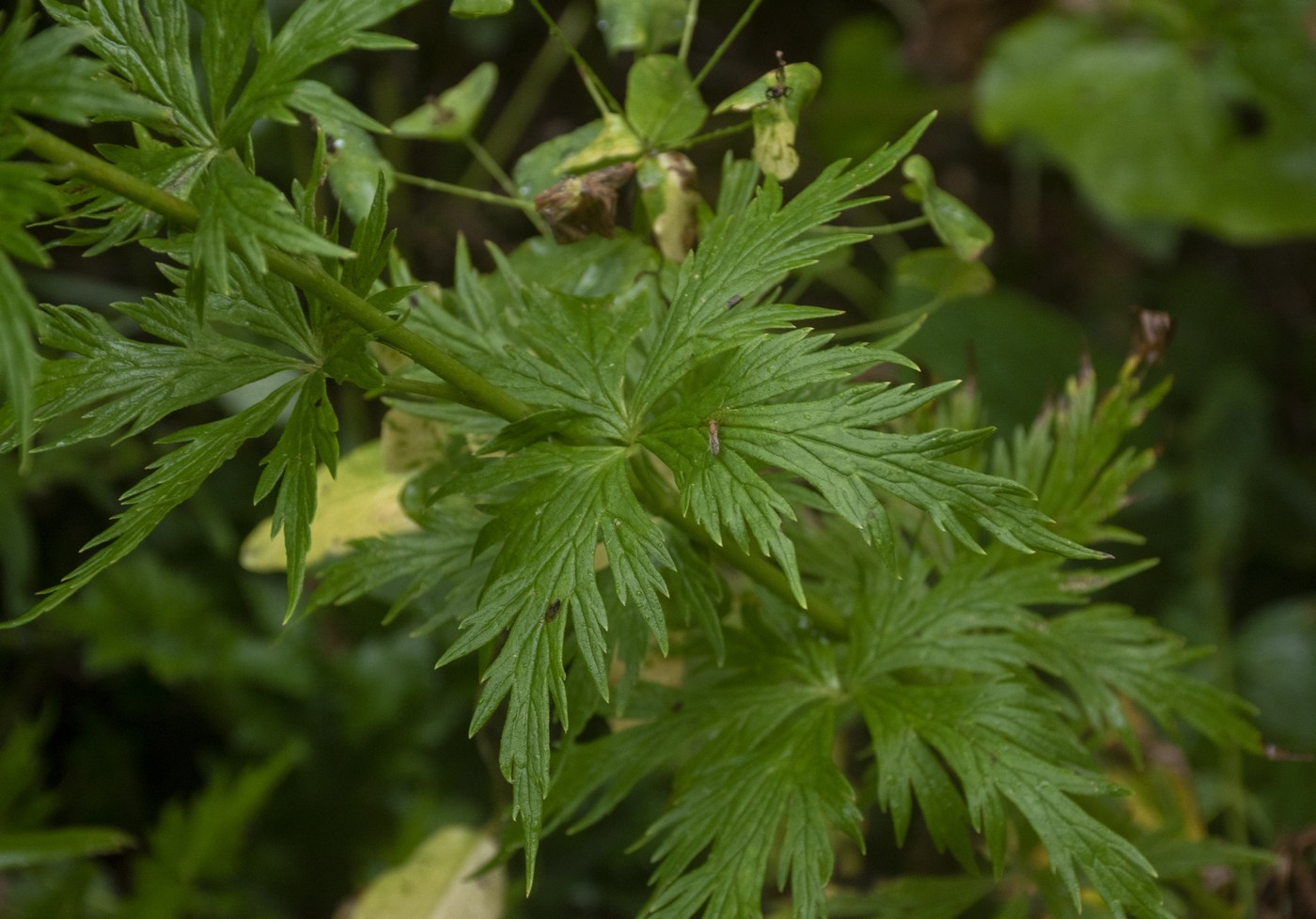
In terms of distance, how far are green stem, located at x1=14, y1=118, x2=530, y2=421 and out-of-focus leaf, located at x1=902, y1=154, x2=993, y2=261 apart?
1.09 feet

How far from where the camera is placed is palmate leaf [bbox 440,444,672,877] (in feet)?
1.89

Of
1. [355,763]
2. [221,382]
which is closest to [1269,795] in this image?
[355,763]

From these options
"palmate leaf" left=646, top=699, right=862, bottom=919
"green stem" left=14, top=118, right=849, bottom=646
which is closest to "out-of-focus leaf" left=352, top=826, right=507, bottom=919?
"palmate leaf" left=646, top=699, right=862, bottom=919

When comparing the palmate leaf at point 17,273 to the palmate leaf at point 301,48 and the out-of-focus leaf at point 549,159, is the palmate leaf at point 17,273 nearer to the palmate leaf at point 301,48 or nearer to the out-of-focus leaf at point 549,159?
the palmate leaf at point 301,48

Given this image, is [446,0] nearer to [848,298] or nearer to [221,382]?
[848,298]

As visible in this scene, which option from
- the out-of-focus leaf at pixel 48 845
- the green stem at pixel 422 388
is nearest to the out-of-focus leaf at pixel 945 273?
the green stem at pixel 422 388

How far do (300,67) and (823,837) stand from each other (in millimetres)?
510

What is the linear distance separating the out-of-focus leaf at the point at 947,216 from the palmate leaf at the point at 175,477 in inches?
17.5

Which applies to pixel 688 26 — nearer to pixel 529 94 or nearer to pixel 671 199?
pixel 671 199

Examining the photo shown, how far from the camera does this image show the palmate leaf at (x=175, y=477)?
585 millimetres

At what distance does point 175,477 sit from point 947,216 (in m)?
0.55

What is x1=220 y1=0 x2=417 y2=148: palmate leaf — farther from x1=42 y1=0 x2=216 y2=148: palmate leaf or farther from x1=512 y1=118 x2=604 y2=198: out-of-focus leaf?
x1=512 y1=118 x2=604 y2=198: out-of-focus leaf

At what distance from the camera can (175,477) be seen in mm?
Answer: 604

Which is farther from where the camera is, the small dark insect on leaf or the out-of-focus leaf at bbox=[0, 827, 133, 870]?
the out-of-focus leaf at bbox=[0, 827, 133, 870]
